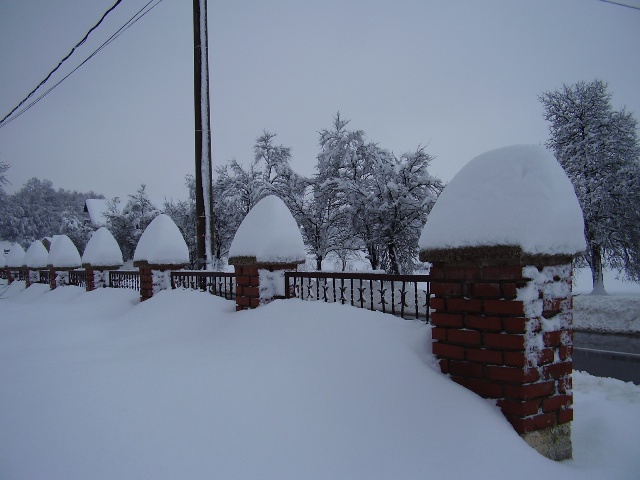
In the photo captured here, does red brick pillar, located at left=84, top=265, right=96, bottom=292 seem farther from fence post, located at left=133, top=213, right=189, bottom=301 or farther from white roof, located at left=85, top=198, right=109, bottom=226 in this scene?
white roof, located at left=85, top=198, right=109, bottom=226

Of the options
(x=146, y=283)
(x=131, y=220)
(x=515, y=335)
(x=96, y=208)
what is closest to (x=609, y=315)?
(x=515, y=335)

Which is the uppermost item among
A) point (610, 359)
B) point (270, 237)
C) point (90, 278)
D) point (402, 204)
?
point (402, 204)

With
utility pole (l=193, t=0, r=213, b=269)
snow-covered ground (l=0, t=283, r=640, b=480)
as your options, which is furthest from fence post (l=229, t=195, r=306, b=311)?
utility pole (l=193, t=0, r=213, b=269)

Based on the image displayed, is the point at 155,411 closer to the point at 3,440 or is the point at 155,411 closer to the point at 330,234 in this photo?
the point at 3,440

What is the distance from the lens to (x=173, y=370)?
131 inches

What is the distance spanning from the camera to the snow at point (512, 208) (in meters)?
2.58

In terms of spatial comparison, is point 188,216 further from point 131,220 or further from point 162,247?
point 162,247

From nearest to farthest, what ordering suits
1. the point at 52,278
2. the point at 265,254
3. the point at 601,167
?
1. the point at 265,254
2. the point at 52,278
3. the point at 601,167

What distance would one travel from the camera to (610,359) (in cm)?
779

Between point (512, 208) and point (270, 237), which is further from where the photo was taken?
point (270, 237)

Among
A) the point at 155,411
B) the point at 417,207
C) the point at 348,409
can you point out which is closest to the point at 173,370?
the point at 155,411

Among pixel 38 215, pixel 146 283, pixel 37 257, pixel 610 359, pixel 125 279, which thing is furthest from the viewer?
pixel 38 215

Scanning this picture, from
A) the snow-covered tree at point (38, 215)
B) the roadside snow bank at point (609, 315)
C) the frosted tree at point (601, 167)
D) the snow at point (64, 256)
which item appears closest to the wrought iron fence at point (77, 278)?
the snow at point (64, 256)

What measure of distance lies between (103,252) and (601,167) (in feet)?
71.6
